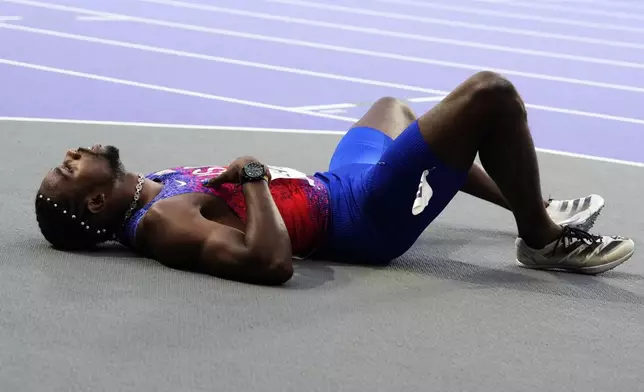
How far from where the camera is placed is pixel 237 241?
333cm

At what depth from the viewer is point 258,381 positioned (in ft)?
8.81

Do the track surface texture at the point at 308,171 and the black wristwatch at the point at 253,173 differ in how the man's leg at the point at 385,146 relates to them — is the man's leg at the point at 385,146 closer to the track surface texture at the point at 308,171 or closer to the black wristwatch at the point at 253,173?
the track surface texture at the point at 308,171

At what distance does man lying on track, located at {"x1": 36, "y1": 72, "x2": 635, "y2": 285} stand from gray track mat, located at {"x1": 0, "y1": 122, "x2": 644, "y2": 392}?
71 millimetres

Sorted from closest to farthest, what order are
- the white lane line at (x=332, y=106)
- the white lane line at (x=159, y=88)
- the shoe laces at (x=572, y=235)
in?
1. the shoe laces at (x=572, y=235)
2. the white lane line at (x=159, y=88)
3. the white lane line at (x=332, y=106)

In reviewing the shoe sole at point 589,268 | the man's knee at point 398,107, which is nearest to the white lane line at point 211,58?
the man's knee at point 398,107

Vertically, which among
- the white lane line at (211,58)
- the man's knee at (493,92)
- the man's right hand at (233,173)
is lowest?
the white lane line at (211,58)

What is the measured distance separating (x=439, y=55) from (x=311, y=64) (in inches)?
46.8

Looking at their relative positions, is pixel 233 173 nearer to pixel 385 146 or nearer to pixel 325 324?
pixel 325 324

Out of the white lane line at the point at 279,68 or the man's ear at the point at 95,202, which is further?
the white lane line at the point at 279,68

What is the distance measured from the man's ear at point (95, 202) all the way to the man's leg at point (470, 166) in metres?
0.80

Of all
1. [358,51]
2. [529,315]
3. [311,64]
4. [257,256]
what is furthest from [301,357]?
[358,51]

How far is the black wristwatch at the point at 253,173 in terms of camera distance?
339cm

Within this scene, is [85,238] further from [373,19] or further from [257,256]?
[373,19]

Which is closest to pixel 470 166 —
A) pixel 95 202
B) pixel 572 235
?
pixel 572 235
